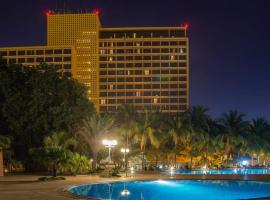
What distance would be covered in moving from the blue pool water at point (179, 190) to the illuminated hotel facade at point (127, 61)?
319 feet

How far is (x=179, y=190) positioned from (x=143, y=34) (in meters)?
108

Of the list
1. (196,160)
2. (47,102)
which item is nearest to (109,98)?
(196,160)

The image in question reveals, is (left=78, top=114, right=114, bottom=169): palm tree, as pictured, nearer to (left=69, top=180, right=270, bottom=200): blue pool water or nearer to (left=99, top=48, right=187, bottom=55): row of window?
(left=69, top=180, right=270, bottom=200): blue pool water

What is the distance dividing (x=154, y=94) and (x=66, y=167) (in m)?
94.0

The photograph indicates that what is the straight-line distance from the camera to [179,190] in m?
30.0

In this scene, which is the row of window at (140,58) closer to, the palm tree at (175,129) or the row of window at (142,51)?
the row of window at (142,51)

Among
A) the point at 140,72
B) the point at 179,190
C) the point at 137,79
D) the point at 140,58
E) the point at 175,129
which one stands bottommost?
the point at 179,190

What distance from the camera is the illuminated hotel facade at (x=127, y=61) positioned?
13375cm

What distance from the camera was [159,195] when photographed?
86.9ft

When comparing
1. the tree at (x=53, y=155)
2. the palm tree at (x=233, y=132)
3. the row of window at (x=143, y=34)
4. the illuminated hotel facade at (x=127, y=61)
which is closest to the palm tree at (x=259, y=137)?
the palm tree at (x=233, y=132)

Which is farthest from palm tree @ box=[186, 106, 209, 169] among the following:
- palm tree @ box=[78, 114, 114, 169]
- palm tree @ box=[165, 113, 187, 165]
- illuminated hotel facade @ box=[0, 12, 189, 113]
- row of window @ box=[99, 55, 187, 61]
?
row of window @ box=[99, 55, 187, 61]

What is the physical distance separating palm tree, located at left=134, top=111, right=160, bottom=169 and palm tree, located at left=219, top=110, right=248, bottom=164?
42.7ft

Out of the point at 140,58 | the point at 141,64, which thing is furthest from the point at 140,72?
the point at 140,58

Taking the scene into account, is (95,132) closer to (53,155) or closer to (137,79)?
(53,155)
